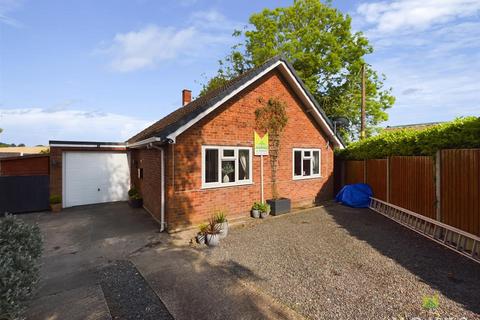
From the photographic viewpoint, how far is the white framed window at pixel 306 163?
11.3 m

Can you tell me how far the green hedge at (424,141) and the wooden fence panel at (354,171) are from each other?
1.06 ft

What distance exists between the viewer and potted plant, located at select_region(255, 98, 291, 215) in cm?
972

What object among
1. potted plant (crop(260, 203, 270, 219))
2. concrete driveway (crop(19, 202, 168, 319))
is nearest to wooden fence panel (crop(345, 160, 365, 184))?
potted plant (crop(260, 203, 270, 219))

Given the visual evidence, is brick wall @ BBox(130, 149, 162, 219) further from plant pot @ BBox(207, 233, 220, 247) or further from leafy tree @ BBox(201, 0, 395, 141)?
leafy tree @ BBox(201, 0, 395, 141)

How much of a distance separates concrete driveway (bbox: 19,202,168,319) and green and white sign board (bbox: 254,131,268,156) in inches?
181

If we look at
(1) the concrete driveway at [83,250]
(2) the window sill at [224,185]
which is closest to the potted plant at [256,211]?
(2) the window sill at [224,185]

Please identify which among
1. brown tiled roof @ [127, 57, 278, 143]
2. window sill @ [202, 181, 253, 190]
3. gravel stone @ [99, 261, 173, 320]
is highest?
brown tiled roof @ [127, 57, 278, 143]

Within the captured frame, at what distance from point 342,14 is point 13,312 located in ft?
82.8

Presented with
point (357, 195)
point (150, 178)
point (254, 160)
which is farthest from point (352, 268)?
point (150, 178)

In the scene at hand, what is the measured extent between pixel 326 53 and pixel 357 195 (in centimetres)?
1426

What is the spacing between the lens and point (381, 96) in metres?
21.3

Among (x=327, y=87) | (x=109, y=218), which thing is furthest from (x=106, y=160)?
(x=327, y=87)

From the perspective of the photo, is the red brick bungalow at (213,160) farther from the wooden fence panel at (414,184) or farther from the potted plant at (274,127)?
the wooden fence panel at (414,184)

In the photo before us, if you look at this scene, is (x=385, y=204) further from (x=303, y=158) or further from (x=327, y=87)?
(x=327, y=87)
